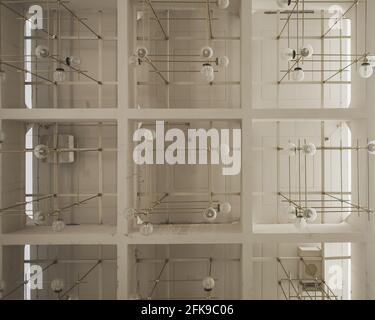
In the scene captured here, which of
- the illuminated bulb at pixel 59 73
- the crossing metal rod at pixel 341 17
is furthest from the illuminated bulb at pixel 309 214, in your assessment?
the illuminated bulb at pixel 59 73

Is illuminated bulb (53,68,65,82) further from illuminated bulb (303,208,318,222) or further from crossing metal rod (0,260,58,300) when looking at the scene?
illuminated bulb (303,208,318,222)

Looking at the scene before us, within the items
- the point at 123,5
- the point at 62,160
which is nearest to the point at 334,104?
the point at 123,5

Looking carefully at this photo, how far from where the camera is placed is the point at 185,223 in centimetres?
294

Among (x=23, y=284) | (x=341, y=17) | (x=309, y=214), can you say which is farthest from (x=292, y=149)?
(x=23, y=284)

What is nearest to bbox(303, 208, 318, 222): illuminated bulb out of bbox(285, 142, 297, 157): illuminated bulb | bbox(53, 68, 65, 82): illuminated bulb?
bbox(285, 142, 297, 157): illuminated bulb

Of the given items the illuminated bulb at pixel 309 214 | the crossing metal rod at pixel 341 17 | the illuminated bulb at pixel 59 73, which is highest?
the crossing metal rod at pixel 341 17

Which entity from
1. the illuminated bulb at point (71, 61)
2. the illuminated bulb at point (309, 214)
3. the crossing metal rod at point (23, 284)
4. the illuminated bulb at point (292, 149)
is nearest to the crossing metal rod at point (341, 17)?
the illuminated bulb at point (292, 149)

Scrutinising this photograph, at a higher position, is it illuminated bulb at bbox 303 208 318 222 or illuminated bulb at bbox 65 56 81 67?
illuminated bulb at bbox 65 56 81 67

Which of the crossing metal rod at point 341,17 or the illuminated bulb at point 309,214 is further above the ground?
the crossing metal rod at point 341,17

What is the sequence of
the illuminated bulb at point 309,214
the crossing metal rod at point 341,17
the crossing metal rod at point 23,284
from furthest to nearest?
1. the crossing metal rod at point 23,284
2. the crossing metal rod at point 341,17
3. the illuminated bulb at point 309,214

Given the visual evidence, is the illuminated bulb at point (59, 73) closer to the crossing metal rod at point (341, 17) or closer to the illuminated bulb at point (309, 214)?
the illuminated bulb at point (309, 214)

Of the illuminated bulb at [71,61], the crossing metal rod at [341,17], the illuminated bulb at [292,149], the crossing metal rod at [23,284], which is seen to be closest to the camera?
the illuminated bulb at [71,61]

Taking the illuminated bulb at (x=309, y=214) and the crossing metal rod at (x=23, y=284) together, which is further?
the crossing metal rod at (x=23, y=284)
